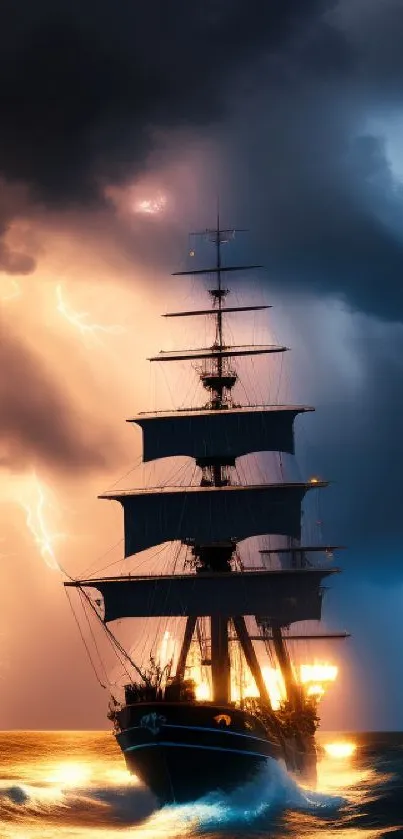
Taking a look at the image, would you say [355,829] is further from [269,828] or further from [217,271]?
[217,271]

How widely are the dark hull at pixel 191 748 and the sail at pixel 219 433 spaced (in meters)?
27.4

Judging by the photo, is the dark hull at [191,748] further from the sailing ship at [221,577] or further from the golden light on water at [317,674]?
the golden light on water at [317,674]

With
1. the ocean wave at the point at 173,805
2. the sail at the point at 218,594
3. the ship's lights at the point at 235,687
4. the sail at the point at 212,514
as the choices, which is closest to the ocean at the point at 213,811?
the ocean wave at the point at 173,805

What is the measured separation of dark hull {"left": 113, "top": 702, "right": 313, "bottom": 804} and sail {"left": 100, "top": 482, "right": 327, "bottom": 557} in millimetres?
21460

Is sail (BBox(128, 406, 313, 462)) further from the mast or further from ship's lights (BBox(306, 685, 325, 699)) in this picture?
ship's lights (BBox(306, 685, 325, 699))

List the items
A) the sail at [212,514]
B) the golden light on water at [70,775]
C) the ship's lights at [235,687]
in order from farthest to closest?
the golden light on water at [70,775] < the sail at [212,514] < the ship's lights at [235,687]

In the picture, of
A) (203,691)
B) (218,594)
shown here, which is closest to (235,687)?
(203,691)

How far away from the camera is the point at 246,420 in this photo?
105 meters

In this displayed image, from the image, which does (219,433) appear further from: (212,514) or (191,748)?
(191,748)

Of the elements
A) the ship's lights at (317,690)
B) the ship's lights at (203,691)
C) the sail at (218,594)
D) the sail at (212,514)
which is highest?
the sail at (212,514)

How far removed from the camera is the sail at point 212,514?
102m

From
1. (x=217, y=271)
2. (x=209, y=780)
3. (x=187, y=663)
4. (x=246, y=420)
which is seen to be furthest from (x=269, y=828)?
(x=217, y=271)

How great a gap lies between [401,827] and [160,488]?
31.8 m

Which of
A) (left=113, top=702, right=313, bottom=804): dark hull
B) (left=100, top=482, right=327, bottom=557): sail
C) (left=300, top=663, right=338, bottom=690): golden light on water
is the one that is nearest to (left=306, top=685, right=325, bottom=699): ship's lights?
(left=300, top=663, right=338, bottom=690): golden light on water
